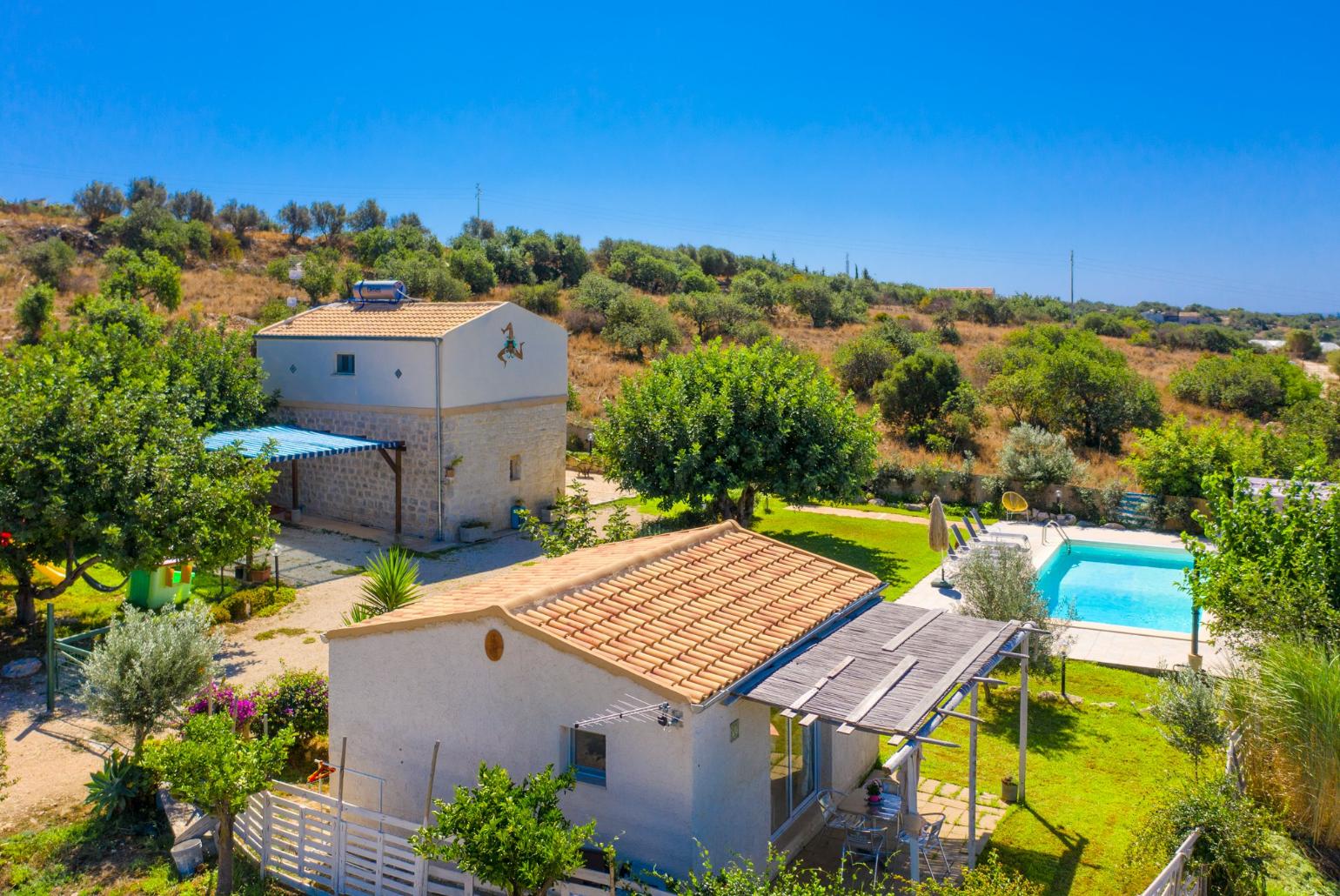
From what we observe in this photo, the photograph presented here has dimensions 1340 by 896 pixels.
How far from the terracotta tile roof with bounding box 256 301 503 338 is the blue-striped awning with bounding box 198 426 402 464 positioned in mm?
3033

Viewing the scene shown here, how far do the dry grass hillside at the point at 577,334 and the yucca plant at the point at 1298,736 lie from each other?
23.2 meters

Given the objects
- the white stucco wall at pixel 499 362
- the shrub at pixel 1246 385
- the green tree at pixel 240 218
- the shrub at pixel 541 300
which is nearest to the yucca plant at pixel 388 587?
the white stucco wall at pixel 499 362

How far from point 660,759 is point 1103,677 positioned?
10936 millimetres

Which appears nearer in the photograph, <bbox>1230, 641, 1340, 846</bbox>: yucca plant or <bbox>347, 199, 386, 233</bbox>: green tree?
<bbox>1230, 641, 1340, 846</bbox>: yucca plant

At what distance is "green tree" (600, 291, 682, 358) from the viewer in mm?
54375

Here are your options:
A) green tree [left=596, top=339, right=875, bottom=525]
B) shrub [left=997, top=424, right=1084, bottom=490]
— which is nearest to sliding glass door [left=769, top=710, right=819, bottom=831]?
green tree [left=596, top=339, right=875, bottom=525]

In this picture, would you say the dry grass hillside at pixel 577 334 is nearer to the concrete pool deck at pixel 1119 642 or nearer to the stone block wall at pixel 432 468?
the stone block wall at pixel 432 468

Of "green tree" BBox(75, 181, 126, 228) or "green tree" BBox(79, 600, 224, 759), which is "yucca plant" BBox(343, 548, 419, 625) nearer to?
"green tree" BBox(79, 600, 224, 759)

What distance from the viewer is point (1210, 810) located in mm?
9047

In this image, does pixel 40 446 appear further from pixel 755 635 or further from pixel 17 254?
pixel 17 254

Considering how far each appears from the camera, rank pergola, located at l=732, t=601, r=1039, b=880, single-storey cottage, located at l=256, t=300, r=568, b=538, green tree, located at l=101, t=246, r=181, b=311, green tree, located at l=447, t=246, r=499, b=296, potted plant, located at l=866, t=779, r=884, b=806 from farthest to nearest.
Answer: green tree, located at l=447, t=246, r=499, b=296 → green tree, located at l=101, t=246, r=181, b=311 → single-storey cottage, located at l=256, t=300, r=568, b=538 → potted plant, located at l=866, t=779, r=884, b=806 → pergola, located at l=732, t=601, r=1039, b=880

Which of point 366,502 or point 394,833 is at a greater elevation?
point 366,502

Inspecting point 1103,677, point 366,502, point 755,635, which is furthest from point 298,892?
point 366,502

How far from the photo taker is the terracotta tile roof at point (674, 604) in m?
9.52
